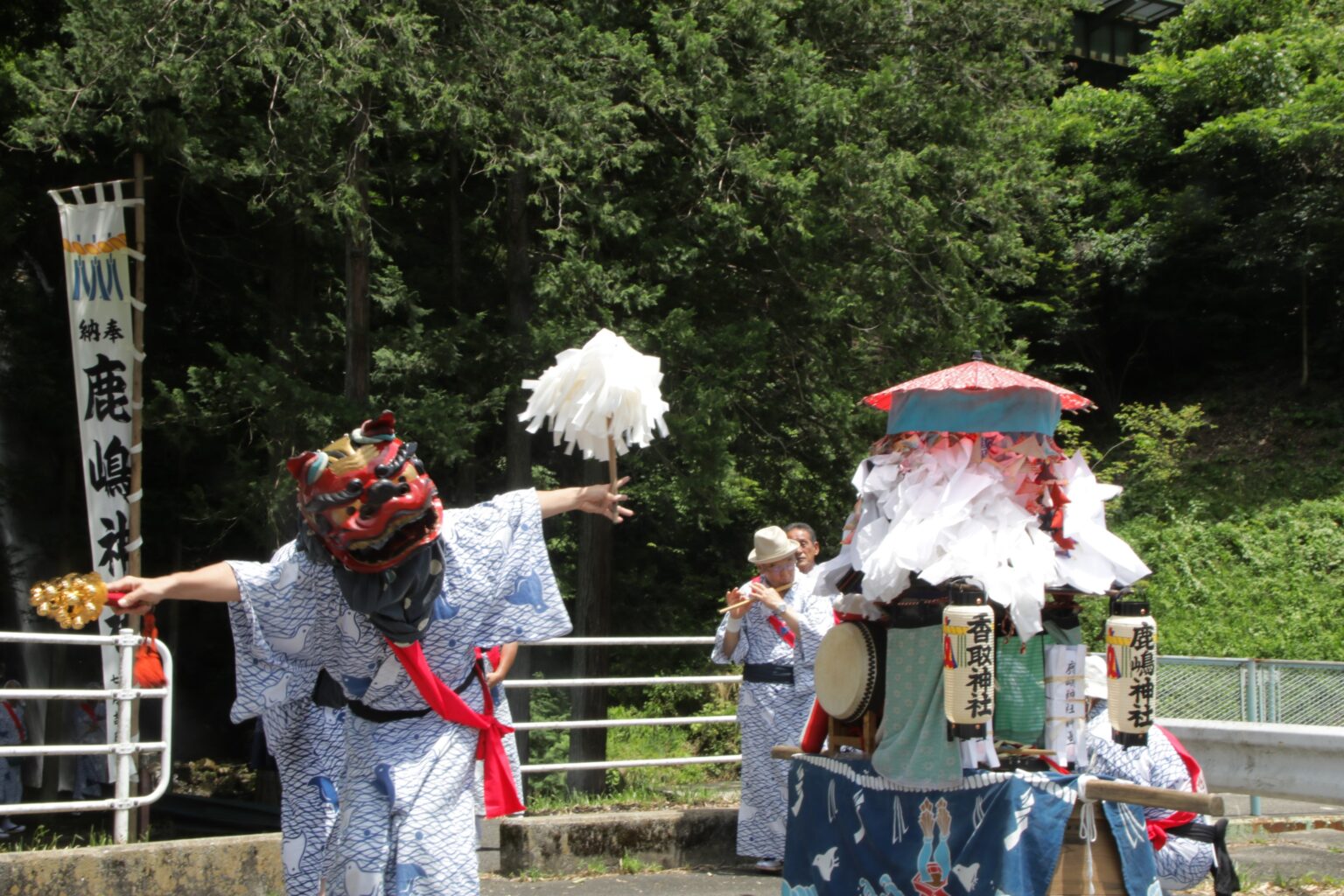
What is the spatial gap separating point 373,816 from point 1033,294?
1007 inches

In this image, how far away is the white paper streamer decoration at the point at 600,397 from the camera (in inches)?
182

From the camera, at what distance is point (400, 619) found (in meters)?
4.05

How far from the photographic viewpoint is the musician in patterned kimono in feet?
13.1

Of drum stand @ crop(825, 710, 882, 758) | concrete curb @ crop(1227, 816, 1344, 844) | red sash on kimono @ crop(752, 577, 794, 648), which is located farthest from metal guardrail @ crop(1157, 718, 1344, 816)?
drum stand @ crop(825, 710, 882, 758)

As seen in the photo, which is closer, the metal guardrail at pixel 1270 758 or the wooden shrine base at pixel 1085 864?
the wooden shrine base at pixel 1085 864

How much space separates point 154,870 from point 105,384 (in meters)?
5.01

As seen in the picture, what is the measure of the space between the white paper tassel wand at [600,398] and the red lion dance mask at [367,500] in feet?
1.99

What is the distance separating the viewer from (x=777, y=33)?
1364cm

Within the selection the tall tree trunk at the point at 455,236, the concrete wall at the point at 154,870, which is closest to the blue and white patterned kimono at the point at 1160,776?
the concrete wall at the point at 154,870

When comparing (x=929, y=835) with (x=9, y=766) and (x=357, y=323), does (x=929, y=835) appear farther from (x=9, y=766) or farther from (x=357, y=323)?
(x=9, y=766)

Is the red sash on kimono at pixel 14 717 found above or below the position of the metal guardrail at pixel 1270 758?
below

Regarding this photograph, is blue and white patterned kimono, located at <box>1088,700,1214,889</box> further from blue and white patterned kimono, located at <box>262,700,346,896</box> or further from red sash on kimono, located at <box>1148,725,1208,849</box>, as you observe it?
blue and white patterned kimono, located at <box>262,700,346,896</box>

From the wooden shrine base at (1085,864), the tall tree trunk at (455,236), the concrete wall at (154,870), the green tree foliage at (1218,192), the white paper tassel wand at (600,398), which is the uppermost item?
the green tree foliage at (1218,192)

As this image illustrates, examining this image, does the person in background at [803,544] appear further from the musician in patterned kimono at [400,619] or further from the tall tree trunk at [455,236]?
the tall tree trunk at [455,236]
